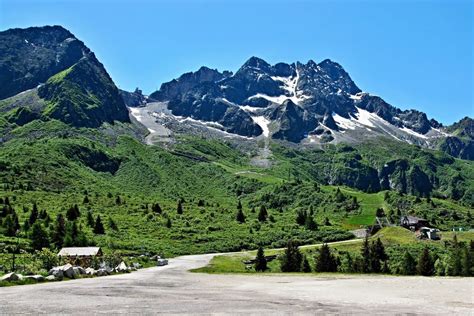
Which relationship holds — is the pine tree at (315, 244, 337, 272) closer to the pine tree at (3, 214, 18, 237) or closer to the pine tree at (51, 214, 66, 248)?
the pine tree at (51, 214, 66, 248)

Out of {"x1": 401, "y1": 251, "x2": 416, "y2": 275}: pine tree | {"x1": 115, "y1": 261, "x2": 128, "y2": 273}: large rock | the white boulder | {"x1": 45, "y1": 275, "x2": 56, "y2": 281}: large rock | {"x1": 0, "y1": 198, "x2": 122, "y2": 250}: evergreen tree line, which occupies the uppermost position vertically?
{"x1": 0, "y1": 198, "x2": 122, "y2": 250}: evergreen tree line

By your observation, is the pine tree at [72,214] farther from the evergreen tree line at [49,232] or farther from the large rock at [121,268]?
the large rock at [121,268]

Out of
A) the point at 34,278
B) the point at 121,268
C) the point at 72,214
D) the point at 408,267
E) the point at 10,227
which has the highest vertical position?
the point at 72,214

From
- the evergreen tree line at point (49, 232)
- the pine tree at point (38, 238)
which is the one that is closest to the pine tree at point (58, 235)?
the evergreen tree line at point (49, 232)

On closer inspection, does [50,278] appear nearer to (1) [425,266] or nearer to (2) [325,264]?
(2) [325,264]

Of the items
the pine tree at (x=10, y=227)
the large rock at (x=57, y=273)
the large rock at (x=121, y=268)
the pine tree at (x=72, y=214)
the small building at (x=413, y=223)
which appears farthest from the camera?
the small building at (x=413, y=223)

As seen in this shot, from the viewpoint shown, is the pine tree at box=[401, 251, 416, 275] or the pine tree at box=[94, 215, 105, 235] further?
the pine tree at box=[94, 215, 105, 235]

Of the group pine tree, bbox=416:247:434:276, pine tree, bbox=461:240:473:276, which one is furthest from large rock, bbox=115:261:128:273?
pine tree, bbox=461:240:473:276

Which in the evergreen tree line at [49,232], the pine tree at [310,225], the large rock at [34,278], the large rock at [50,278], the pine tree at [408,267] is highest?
the pine tree at [310,225]

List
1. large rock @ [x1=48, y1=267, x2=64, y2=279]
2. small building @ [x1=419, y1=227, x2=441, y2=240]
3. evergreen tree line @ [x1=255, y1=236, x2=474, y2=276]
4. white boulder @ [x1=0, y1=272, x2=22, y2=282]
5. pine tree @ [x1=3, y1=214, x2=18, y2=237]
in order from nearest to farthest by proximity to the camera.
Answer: white boulder @ [x1=0, y1=272, x2=22, y2=282] < large rock @ [x1=48, y1=267, x2=64, y2=279] < evergreen tree line @ [x1=255, y1=236, x2=474, y2=276] < pine tree @ [x1=3, y1=214, x2=18, y2=237] < small building @ [x1=419, y1=227, x2=441, y2=240]

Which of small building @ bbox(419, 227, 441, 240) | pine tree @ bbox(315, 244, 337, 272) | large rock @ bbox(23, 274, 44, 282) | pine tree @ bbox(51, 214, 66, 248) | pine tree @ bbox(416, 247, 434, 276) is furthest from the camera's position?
small building @ bbox(419, 227, 441, 240)

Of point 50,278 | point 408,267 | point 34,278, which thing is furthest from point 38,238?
point 408,267

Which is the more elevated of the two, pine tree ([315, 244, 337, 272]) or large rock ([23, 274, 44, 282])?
large rock ([23, 274, 44, 282])

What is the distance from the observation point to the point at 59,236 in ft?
323
